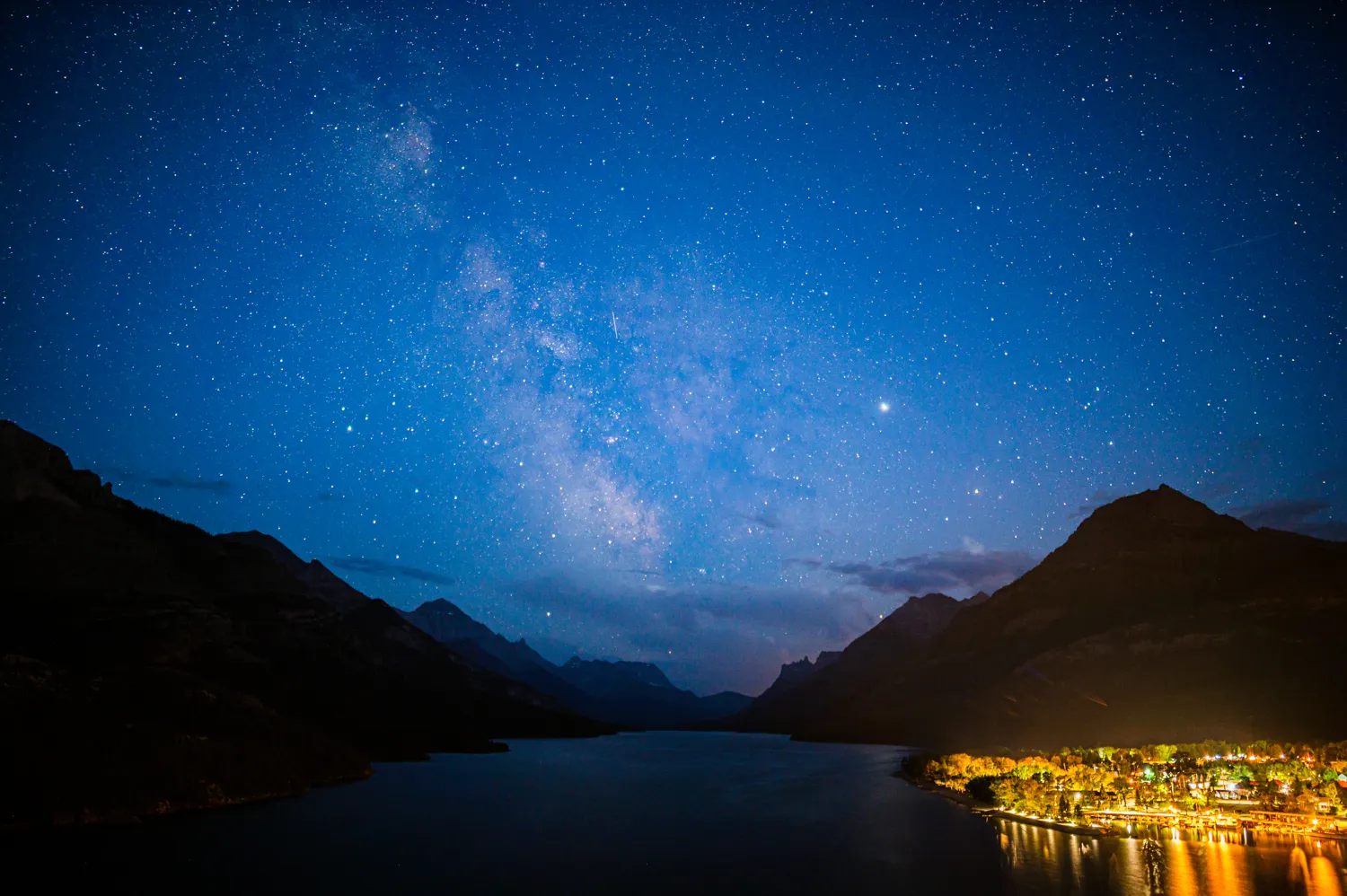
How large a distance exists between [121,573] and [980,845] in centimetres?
22132

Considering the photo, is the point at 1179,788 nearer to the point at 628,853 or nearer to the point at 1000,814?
the point at 1000,814

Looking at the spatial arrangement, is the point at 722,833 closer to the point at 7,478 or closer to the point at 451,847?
the point at 451,847

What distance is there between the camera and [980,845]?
74.4m

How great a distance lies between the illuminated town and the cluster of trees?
14 centimetres

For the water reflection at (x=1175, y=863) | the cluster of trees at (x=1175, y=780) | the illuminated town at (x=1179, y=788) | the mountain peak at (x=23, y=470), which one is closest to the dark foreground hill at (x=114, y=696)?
the mountain peak at (x=23, y=470)

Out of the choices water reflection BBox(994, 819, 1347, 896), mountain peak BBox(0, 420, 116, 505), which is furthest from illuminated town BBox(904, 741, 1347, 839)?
mountain peak BBox(0, 420, 116, 505)

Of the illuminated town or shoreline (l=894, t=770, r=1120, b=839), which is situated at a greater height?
the illuminated town

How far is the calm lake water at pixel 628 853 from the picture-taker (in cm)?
5641

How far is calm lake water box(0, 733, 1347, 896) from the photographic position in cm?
5641

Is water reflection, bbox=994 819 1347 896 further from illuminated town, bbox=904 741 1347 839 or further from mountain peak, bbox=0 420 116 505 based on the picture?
mountain peak, bbox=0 420 116 505

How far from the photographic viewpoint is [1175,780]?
111 m

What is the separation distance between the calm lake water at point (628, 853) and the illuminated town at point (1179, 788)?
33.4ft

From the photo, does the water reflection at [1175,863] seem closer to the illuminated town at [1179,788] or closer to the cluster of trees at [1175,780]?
the illuminated town at [1179,788]

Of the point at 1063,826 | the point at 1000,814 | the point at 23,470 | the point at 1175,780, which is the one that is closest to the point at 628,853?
the point at 1063,826
